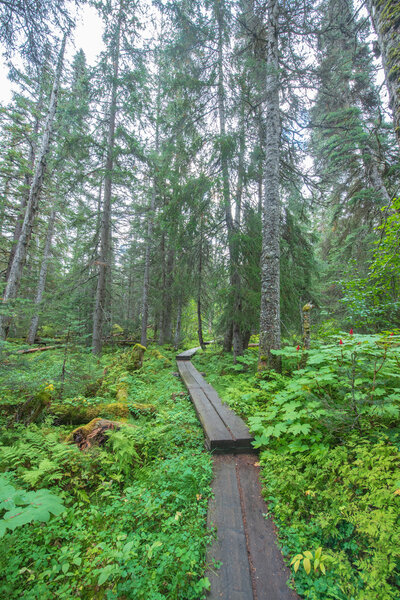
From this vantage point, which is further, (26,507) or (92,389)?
(92,389)

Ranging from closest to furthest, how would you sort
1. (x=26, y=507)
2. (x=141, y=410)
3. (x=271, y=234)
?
(x=26, y=507)
(x=141, y=410)
(x=271, y=234)

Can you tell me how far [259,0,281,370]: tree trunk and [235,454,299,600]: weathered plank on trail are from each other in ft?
9.79

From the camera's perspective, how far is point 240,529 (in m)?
2.15

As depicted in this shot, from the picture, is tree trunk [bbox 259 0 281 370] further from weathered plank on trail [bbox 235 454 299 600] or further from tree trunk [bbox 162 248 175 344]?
tree trunk [bbox 162 248 175 344]

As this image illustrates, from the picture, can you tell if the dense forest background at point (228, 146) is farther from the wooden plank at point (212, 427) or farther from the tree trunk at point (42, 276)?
the tree trunk at point (42, 276)

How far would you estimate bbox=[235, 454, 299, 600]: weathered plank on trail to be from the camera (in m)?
1.69

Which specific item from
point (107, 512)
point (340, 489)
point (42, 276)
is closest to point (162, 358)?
point (107, 512)

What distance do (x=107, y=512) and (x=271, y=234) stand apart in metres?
5.72

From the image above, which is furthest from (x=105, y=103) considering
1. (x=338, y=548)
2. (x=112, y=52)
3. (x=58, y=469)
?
(x=338, y=548)

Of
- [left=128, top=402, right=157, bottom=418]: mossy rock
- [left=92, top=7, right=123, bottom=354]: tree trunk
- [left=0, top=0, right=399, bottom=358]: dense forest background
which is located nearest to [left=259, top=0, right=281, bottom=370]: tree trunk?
[left=0, top=0, right=399, bottom=358]: dense forest background

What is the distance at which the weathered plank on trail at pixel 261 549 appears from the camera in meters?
1.69

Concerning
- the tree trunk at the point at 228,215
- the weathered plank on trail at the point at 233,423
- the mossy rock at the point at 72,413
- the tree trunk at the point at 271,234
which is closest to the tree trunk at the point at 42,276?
the mossy rock at the point at 72,413

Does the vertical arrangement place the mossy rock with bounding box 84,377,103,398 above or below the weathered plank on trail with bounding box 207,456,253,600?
above

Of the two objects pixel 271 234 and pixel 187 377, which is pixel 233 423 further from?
pixel 271 234
